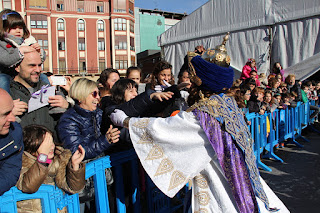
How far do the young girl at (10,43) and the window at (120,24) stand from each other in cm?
3848

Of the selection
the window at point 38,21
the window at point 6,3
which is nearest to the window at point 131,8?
the window at point 38,21

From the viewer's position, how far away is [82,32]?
38469 millimetres

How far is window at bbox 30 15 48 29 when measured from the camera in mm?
36125

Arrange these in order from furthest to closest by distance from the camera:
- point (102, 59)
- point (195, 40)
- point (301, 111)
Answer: point (102, 59) → point (195, 40) → point (301, 111)

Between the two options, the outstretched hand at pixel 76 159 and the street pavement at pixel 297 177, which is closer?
the outstretched hand at pixel 76 159

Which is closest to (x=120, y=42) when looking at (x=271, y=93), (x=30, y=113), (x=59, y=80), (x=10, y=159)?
(x=271, y=93)

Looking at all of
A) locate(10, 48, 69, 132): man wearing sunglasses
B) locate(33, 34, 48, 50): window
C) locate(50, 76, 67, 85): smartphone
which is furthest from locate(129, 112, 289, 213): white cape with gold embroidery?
locate(33, 34, 48, 50): window

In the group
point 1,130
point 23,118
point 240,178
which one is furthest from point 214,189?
point 23,118

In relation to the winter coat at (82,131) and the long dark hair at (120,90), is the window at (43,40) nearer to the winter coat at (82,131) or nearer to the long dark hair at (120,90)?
the long dark hair at (120,90)

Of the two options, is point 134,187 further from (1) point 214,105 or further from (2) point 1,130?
(2) point 1,130

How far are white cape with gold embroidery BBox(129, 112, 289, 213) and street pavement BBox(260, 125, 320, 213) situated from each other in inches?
80.4

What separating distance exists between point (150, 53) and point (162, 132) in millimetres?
31796

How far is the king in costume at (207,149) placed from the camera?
1.79 m

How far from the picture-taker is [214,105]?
1851mm
